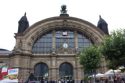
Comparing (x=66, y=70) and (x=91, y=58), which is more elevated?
(x=91, y=58)

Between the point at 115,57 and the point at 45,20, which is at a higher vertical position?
the point at 45,20

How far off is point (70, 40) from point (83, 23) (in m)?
4.83

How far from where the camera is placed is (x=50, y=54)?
45.8m

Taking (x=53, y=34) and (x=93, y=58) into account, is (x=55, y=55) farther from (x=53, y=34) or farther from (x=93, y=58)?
(x=93, y=58)

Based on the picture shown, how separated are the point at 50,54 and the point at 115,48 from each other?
70.7 ft

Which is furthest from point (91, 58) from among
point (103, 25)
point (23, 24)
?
point (23, 24)

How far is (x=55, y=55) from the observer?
45.5 metres

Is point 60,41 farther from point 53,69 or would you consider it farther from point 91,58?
point 91,58

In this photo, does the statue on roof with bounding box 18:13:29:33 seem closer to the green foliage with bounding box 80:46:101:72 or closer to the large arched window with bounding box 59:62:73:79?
the large arched window with bounding box 59:62:73:79

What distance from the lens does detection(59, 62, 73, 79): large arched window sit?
46219mm

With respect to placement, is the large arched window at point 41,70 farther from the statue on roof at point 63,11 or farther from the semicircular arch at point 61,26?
the statue on roof at point 63,11

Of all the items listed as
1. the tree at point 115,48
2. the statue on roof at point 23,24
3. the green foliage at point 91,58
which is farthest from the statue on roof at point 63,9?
the tree at point 115,48

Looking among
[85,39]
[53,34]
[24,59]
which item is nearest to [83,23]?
[85,39]

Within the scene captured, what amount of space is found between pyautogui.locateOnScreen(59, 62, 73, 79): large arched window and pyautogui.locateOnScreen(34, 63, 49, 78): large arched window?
3225 mm
